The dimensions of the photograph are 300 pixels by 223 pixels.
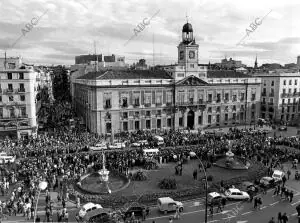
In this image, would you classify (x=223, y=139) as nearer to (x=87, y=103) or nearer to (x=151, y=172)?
(x=151, y=172)

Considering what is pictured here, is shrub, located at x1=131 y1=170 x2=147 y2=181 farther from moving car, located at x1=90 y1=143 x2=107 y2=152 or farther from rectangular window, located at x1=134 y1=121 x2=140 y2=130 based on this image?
rectangular window, located at x1=134 y1=121 x2=140 y2=130

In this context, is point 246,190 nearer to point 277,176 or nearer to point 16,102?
point 277,176

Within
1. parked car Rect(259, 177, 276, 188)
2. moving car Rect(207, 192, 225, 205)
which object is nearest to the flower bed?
moving car Rect(207, 192, 225, 205)

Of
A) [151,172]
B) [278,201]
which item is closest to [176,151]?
[151,172]

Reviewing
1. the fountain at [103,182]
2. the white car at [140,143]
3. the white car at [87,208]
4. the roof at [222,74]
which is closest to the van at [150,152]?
the white car at [140,143]

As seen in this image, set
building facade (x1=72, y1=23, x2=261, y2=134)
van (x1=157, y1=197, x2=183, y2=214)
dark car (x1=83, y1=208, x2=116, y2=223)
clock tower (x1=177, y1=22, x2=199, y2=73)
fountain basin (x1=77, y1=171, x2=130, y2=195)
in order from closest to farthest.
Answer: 1. dark car (x1=83, y1=208, x2=116, y2=223)
2. van (x1=157, y1=197, x2=183, y2=214)
3. fountain basin (x1=77, y1=171, x2=130, y2=195)
4. building facade (x1=72, y1=23, x2=261, y2=134)
5. clock tower (x1=177, y1=22, x2=199, y2=73)

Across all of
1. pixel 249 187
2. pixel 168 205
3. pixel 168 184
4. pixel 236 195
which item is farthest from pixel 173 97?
pixel 168 205

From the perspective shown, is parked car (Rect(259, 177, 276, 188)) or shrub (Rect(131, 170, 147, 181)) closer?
parked car (Rect(259, 177, 276, 188))
